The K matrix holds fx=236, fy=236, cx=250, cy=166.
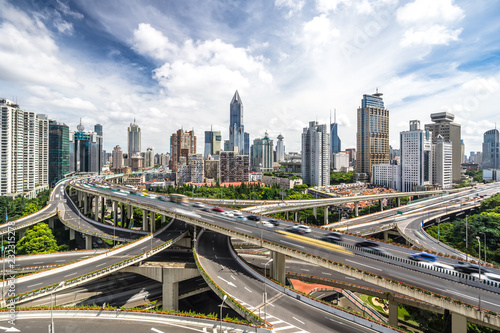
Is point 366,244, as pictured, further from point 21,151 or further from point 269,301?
point 21,151

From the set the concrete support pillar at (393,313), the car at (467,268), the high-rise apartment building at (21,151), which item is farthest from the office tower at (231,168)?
the car at (467,268)

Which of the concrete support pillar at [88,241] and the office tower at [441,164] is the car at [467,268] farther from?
the office tower at [441,164]

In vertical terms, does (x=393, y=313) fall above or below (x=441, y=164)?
below

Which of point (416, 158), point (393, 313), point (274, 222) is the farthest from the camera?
point (416, 158)

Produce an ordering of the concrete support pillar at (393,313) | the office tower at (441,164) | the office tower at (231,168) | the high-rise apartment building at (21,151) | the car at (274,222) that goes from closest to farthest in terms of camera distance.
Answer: the concrete support pillar at (393,313) < the car at (274,222) < the high-rise apartment building at (21,151) < the office tower at (441,164) < the office tower at (231,168)

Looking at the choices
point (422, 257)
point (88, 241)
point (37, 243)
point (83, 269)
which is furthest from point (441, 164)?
point (37, 243)
